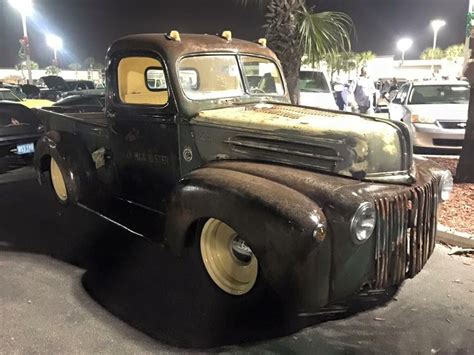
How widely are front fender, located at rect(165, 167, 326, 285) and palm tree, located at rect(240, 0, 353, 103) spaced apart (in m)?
4.49

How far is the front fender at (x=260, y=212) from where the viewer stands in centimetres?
288

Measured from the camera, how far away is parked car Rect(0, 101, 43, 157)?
7.97 metres

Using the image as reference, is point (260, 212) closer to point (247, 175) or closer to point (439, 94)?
point (247, 175)

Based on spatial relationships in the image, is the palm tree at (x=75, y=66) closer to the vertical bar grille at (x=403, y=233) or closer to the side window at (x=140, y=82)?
the side window at (x=140, y=82)

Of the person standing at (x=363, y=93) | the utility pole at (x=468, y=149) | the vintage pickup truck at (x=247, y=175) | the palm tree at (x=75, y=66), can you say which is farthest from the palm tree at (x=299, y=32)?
the palm tree at (x=75, y=66)

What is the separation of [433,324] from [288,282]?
3.95 feet

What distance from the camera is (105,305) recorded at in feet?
12.0

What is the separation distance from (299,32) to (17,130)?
4984 millimetres

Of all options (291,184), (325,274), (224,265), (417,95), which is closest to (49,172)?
(224,265)

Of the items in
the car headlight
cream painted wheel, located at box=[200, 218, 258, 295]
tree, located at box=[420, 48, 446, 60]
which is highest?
tree, located at box=[420, 48, 446, 60]

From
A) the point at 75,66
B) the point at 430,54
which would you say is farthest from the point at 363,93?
the point at 75,66

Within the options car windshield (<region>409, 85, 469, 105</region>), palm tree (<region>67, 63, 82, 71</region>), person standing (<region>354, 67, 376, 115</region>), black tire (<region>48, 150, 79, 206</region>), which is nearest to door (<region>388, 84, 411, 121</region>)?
car windshield (<region>409, 85, 469, 105</region>)

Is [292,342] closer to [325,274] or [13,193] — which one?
[325,274]

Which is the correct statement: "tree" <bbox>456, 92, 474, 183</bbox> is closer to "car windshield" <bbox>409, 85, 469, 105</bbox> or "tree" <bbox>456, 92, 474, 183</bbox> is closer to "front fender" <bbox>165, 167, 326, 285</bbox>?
"car windshield" <bbox>409, 85, 469, 105</bbox>
